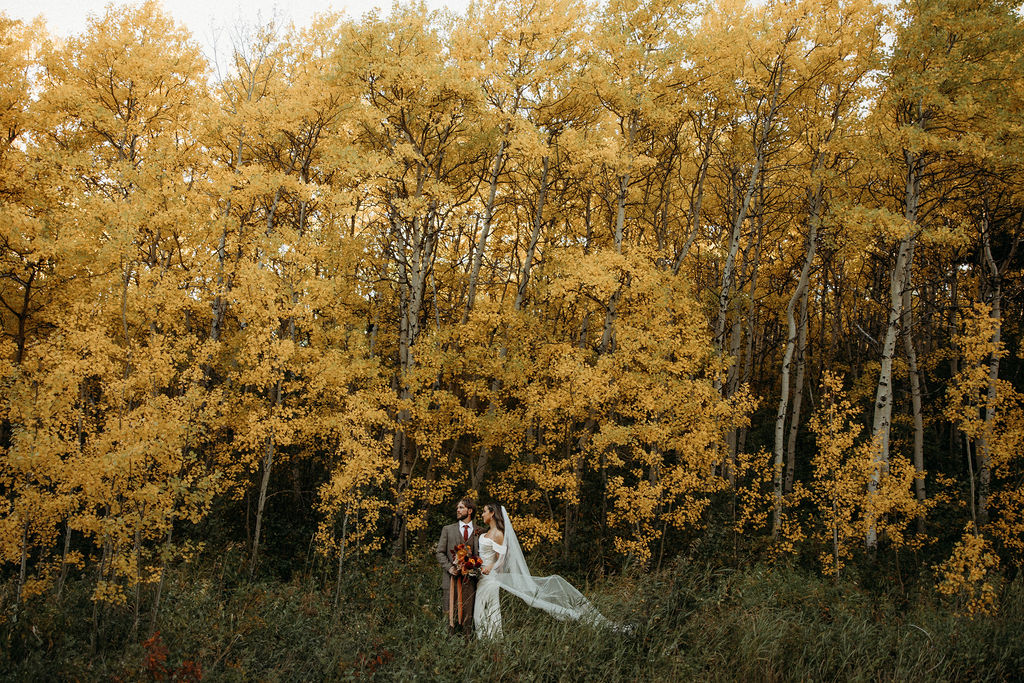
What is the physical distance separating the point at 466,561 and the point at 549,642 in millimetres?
1150

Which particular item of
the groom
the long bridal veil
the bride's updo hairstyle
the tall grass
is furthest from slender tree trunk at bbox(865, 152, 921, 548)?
the groom

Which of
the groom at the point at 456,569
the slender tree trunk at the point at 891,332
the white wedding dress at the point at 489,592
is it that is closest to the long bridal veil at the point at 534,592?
the white wedding dress at the point at 489,592

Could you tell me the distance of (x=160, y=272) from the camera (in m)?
10.5

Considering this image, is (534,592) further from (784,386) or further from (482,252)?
(784,386)

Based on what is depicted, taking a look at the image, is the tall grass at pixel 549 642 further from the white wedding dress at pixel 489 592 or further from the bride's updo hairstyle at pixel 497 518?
the bride's updo hairstyle at pixel 497 518

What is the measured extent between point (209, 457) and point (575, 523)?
6.97 meters

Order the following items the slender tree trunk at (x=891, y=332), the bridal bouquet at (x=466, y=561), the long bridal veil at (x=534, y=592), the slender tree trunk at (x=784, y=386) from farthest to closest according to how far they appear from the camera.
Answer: the slender tree trunk at (x=784, y=386) → the slender tree trunk at (x=891, y=332) → the long bridal veil at (x=534, y=592) → the bridal bouquet at (x=466, y=561)

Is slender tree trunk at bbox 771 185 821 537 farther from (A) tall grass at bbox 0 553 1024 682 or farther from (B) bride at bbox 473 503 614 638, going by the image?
(B) bride at bbox 473 503 614 638

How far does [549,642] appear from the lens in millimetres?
6074

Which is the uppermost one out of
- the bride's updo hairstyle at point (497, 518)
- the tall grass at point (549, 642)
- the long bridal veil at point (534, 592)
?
the bride's updo hairstyle at point (497, 518)

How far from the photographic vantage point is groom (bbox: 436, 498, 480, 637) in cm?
659

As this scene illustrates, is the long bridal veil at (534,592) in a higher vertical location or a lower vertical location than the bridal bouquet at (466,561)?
lower

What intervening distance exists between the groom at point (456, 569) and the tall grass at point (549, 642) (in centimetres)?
34

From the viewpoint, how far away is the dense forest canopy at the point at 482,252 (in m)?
9.77
